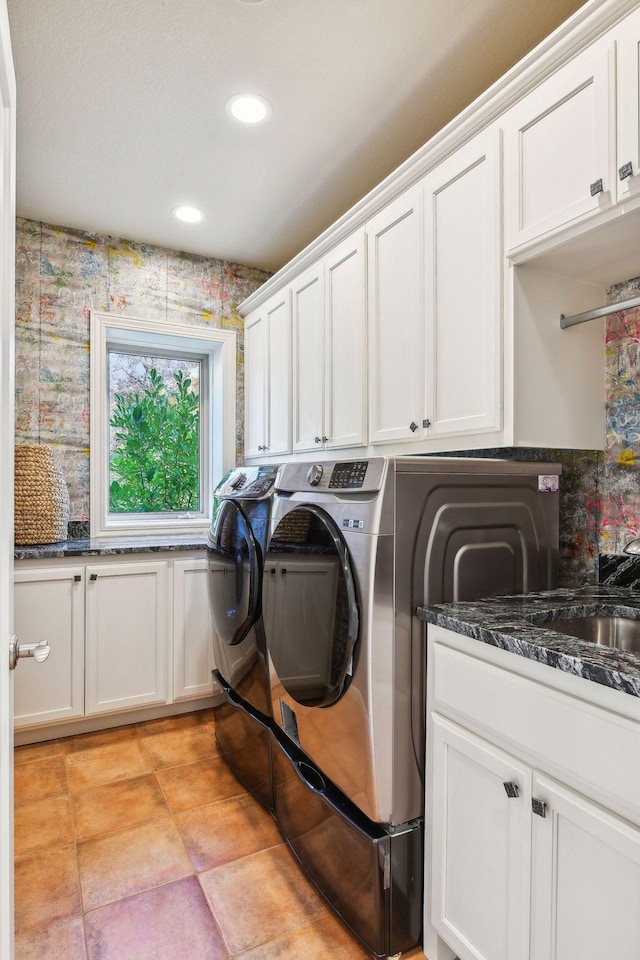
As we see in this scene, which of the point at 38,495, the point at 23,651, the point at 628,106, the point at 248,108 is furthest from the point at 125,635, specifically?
the point at 628,106

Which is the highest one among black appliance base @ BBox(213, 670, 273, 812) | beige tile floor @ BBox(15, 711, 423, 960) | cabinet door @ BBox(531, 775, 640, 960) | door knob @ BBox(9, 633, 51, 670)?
door knob @ BBox(9, 633, 51, 670)

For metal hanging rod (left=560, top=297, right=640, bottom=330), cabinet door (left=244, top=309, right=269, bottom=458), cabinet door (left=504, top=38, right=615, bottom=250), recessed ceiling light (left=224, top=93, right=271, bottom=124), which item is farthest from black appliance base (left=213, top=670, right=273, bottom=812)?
recessed ceiling light (left=224, top=93, right=271, bottom=124)

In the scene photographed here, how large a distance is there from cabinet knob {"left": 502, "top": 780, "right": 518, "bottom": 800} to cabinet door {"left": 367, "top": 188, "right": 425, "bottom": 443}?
114 cm

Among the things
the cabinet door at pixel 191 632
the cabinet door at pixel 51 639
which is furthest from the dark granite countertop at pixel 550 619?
the cabinet door at pixel 51 639

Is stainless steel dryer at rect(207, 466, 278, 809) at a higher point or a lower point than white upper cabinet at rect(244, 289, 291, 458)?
lower

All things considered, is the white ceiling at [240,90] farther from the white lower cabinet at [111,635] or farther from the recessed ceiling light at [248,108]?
the white lower cabinet at [111,635]

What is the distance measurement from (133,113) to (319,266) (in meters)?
0.96

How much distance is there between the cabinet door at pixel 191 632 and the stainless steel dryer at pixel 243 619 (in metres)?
0.48

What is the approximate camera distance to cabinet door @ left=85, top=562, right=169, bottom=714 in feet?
8.76

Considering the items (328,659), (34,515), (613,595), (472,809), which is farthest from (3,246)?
(34,515)

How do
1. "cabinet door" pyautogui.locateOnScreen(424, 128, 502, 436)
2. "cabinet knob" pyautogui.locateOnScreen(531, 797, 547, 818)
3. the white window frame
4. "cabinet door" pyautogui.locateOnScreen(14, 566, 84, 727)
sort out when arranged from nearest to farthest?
1. "cabinet knob" pyautogui.locateOnScreen(531, 797, 547, 818)
2. "cabinet door" pyautogui.locateOnScreen(424, 128, 502, 436)
3. "cabinet door" pyautogui.locateOnScreen(14, 566, 84, 727)
4. the white window frame

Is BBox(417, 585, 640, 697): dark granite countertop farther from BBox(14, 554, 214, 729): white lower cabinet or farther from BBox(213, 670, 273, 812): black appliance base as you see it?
BBox(14, 554, 214, 729): white lower cabinet

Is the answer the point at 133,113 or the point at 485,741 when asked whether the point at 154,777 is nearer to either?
the point at 485,741

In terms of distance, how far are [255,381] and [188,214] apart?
0.97 m
